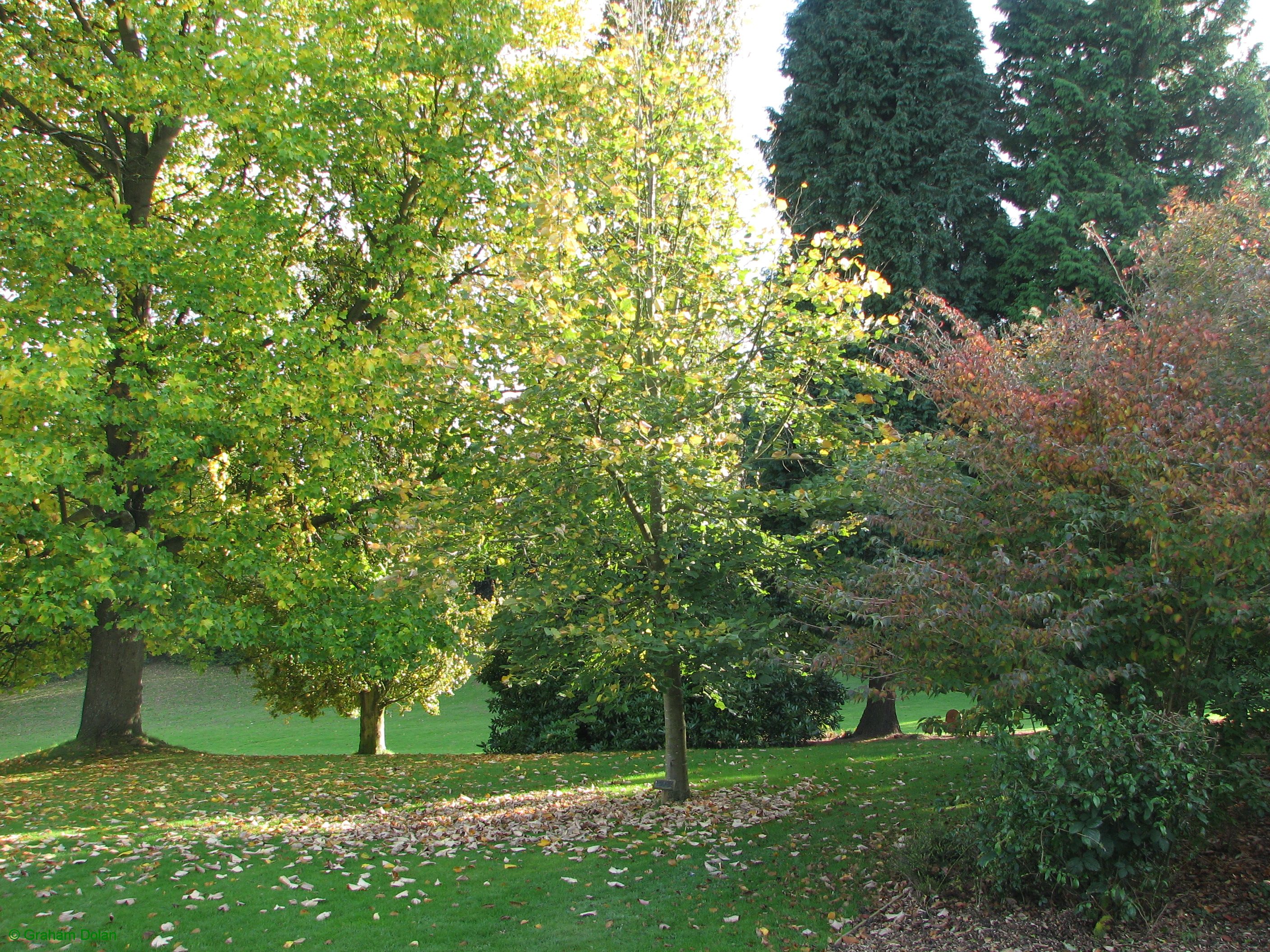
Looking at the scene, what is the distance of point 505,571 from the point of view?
909 centimetres

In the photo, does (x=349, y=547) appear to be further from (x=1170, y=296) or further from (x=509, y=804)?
(x=1170, y=296)

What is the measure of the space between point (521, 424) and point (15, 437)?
17.1 ft

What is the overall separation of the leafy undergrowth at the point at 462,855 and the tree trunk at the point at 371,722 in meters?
4.22

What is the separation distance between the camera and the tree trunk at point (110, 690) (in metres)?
14.4

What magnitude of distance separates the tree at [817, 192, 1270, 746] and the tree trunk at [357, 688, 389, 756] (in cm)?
1189

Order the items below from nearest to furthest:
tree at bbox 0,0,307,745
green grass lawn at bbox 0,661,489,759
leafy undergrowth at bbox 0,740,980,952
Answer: leafy undergrowth at bbox 0,740,980,952 < tree at bbox 0,0,307,745 < green grass lawn at bbox 0,661,489,759

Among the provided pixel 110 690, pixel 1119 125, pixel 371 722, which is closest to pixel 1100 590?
pixel 1119 125

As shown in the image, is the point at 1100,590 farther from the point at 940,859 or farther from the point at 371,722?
the point at 371,722

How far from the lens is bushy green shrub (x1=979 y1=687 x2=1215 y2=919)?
16.5 ft

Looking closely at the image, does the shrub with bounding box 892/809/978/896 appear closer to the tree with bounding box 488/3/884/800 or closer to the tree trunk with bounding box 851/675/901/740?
the tree with bounding box 488/3/884/800

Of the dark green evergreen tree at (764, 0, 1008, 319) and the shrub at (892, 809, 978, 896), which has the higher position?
the dark green evergreen tree at (764, 0, 1008, 319)

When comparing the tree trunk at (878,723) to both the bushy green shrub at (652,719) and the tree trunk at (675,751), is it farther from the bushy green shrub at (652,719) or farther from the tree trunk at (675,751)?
the tree trunk at (675,751)

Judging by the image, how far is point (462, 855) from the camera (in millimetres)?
7602

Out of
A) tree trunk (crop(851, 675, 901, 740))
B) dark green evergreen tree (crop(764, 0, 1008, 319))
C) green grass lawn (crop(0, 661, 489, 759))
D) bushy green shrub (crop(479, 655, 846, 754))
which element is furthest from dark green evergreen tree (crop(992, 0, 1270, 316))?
green grass lawn (crop(0, 661, 489, 759))
